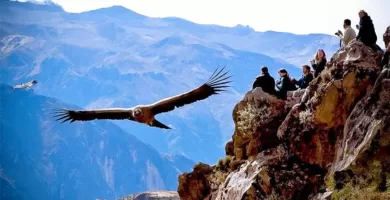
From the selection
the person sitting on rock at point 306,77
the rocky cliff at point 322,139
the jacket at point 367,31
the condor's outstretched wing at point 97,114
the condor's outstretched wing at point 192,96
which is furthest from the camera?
the person sitting on rock at point 306,77

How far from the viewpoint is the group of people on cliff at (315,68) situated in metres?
12.7

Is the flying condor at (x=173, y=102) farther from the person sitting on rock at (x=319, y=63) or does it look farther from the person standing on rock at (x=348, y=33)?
the person standing on rock at (x=348, y=33)

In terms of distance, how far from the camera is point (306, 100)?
1345cm

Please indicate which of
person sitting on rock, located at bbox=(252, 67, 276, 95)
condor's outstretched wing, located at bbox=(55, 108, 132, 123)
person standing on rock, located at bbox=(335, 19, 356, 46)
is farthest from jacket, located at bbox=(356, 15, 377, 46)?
condor's outstretched wing, located at bbox=(55, 108, 132, 123)

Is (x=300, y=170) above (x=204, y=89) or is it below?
below

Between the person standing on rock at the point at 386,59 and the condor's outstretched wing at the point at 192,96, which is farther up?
the person standing on rock at the point at 386,59

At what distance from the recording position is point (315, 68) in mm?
14445

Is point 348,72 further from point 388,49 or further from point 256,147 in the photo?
point 256,147

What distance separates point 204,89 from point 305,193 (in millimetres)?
3579

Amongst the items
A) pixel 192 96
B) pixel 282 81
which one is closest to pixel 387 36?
pixel 282 81

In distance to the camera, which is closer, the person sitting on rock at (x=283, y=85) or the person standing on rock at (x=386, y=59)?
the person standing on rock at (x=386, y=59)

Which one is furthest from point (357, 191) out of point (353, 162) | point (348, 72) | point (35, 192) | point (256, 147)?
point (35, 192)

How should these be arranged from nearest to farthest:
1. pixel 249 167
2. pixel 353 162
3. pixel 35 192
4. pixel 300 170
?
pixel 353 162 → pixel 300 170 → pixel 249 167 → pixel 35 192

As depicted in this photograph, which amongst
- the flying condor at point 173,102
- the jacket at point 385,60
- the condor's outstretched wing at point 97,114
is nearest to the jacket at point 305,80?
the jacket at point 385,60
